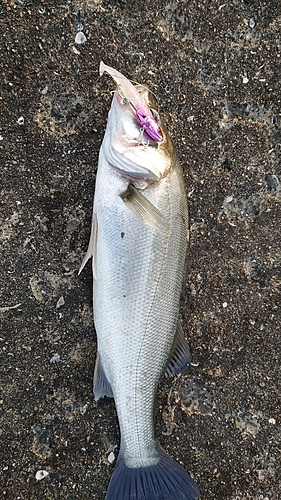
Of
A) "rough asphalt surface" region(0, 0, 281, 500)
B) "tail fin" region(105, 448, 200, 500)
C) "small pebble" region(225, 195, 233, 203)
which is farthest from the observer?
"small pebble" region(225, 195, 233, 203)

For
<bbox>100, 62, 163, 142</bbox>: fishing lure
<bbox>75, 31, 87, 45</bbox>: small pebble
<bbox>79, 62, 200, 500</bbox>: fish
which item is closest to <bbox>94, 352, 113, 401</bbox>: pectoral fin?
<bbox>79, 62, 200, 500</bbox>: fish

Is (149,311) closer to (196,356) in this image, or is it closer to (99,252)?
(99,252)

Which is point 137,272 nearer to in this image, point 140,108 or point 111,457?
point 140,108

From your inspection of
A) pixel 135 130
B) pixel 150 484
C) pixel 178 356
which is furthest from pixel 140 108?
pixel 150 484

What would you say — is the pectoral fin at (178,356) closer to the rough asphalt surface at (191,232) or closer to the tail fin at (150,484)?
the rough asphalt surface at (191,232)

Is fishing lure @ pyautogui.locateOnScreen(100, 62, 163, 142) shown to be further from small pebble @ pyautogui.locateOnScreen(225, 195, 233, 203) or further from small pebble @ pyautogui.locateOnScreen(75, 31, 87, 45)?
small pebble @ pyautogui.locateOnScreen(225, 195, 233, 203)

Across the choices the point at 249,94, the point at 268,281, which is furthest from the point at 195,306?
the point at 249,94
